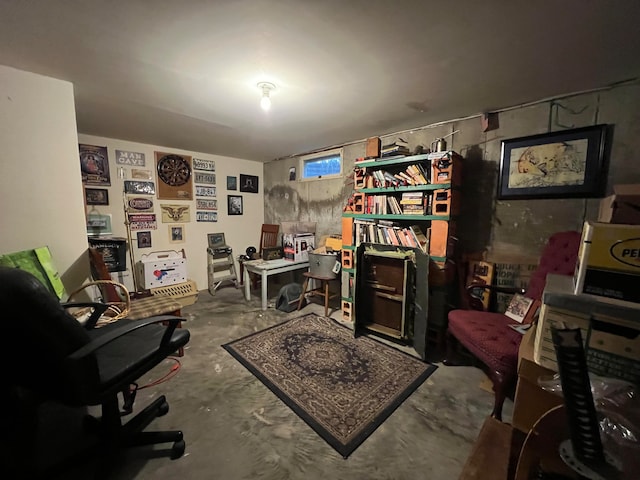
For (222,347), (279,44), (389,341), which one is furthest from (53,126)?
(389,341)

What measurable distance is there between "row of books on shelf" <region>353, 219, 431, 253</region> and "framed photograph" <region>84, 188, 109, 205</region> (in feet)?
10.5

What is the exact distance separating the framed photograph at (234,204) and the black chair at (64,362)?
3066 mm

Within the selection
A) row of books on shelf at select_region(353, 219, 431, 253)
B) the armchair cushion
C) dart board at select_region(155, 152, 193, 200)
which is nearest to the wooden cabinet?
row of books on shelf at select_region(353, 219, 431, 253)

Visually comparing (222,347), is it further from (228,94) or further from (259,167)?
(259,167)

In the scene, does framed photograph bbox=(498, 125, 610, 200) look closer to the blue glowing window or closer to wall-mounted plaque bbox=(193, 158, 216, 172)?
the blue glowing window

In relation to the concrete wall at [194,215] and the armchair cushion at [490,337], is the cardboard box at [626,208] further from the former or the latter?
the concrete wall at [194,215]

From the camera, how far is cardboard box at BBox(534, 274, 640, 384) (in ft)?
2.62

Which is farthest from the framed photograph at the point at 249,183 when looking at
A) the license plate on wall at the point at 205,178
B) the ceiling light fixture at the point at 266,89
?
the ceiling light fixture at the point at 266,89

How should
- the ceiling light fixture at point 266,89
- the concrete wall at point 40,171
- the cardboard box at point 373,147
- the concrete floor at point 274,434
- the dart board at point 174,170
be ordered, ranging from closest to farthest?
the concrete floor at point 274,434, the concrete wall at point 40,171, the ceiling light fixture at point 266,89, the cardboard box at point 373,147, the dart board at point 174,170

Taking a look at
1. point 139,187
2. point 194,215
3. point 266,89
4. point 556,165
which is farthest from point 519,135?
point 139,187

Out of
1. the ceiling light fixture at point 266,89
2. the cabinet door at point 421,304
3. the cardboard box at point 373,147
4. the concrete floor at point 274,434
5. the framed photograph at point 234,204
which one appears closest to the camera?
the concrete floor at point 274,434

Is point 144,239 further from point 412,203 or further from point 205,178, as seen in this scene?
point 412,203

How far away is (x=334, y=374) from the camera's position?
6.49 feet

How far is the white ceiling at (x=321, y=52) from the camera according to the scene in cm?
114
